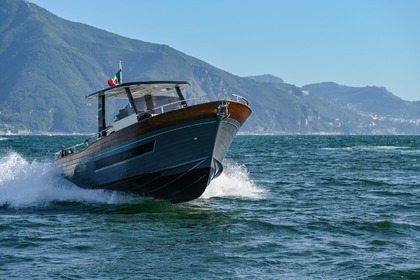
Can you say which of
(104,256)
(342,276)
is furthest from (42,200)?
(342,276)

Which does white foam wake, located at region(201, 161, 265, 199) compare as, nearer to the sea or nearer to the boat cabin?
the sea

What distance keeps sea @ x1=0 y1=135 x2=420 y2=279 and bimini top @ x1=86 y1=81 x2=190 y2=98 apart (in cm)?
313

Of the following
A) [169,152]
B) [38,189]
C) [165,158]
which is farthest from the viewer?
[38,189]

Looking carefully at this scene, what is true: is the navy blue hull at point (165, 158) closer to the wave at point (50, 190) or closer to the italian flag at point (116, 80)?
the wave at point (50, 190)

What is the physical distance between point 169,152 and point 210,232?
3.63 m

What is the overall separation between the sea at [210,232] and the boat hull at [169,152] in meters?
0.63

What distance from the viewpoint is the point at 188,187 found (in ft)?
64.7

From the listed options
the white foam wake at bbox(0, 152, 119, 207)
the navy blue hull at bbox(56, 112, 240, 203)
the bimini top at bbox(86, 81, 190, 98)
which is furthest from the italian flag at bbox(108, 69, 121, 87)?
the white foam wake at bbox(0, 152, 119, 207)

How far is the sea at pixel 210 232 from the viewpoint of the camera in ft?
40.1

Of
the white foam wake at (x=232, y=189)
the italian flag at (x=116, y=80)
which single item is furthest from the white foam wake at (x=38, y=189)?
the white foam wake at (x=232, y=189)

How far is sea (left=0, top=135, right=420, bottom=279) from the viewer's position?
12.2 m

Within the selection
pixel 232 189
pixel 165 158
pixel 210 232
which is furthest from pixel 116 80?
pixel 210 232

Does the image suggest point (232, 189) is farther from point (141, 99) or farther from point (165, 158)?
point (165, 158)

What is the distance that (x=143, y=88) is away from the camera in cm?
2030
